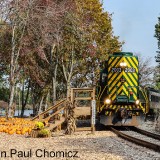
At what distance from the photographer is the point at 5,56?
32656 mm

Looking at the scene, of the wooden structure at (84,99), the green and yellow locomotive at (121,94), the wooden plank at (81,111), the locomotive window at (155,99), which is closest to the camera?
the wooden structure at (84,99)

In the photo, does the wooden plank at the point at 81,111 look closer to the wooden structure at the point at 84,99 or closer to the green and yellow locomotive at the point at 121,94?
the wooden structure at the point at 84,99

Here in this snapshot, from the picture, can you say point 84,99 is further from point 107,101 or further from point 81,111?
point 107,101

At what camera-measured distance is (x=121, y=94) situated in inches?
786

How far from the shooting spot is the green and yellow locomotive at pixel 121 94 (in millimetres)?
19531

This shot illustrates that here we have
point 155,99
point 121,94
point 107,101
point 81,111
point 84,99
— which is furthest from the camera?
point 155,99

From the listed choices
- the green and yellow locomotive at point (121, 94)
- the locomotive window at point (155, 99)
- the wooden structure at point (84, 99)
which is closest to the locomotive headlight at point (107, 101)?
the green and yellow locomotive at point (121, 94)

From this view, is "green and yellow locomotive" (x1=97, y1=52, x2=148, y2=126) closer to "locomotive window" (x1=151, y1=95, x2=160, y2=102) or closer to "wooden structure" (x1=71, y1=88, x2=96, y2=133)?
"wooden structure" (x1=71, y1=88, x2=96, y2=133)

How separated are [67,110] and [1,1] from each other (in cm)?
627

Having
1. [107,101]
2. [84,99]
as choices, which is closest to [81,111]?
[84,99]

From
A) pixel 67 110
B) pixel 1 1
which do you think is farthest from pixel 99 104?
pixel 1 1

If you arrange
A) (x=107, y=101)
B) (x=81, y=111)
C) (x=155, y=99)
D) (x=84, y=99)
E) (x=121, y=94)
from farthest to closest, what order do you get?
(x=155, y=99), (x=121, y=94), (x=107, y=101), (x=81, y=111), (x=84, y=99)

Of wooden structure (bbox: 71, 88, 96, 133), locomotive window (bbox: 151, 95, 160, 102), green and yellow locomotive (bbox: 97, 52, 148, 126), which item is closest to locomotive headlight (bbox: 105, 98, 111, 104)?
green and yellow locomotive (bbox: 97, 52, 148, 126)

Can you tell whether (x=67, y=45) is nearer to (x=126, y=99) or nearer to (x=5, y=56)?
(x=5, y=56)
